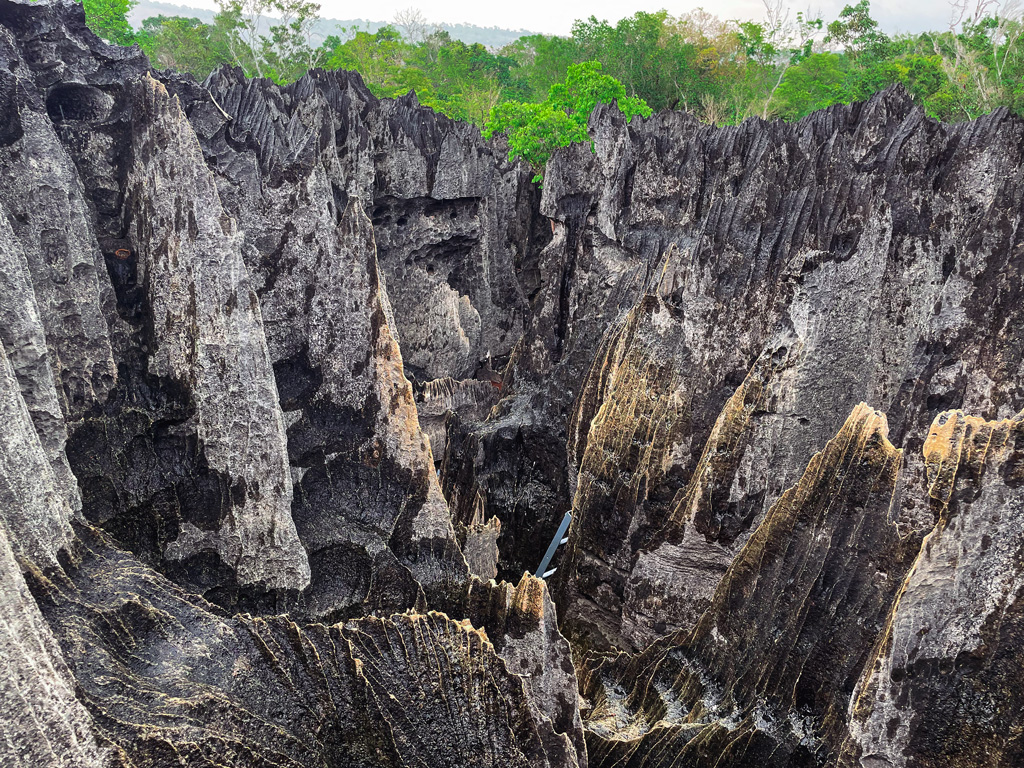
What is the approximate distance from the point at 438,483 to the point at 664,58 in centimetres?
2976

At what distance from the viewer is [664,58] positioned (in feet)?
101

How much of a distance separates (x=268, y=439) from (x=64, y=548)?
1.61m

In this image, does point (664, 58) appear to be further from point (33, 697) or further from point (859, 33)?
point (33, 697)

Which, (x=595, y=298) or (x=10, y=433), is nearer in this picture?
(x=10, y=433)

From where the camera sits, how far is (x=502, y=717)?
4.22m

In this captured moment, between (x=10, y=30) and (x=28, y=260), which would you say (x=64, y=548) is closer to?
(x=28, y=260)

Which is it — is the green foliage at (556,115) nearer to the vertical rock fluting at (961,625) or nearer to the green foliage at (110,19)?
the vertical rock fluting at (961,625)

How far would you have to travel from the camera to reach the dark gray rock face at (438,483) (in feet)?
12.4

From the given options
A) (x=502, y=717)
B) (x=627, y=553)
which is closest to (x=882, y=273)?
(x=627, y=553)

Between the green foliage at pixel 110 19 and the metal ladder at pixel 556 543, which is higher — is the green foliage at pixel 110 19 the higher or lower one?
the higher one

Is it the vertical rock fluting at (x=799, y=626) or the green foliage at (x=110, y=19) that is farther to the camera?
the green foliage at (x=110, y=19)

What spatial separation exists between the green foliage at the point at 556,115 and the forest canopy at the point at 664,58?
20.7 feet

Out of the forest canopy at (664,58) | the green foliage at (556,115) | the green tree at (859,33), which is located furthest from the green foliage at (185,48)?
the green tree at (859,33)

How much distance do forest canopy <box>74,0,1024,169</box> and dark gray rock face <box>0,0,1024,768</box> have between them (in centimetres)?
2029
